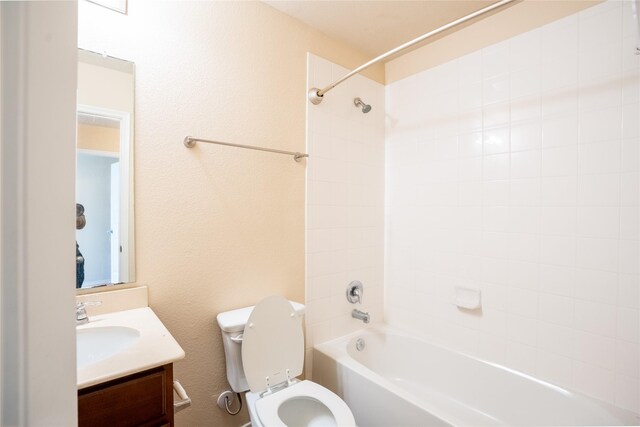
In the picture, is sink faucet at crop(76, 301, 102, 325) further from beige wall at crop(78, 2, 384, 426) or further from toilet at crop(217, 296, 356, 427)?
toilet at crop(217, 296, 356, 427)

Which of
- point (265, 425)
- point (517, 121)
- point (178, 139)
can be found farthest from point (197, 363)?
point (517, 121)

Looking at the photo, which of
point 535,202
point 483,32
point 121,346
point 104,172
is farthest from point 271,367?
point 483,32

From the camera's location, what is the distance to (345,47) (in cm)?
209

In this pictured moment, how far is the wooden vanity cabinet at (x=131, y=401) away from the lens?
80 cm

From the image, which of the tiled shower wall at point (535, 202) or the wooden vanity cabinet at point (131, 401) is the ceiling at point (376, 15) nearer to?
the tiled shower wall at point (535, 202)

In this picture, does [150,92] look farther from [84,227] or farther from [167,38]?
[84,227]

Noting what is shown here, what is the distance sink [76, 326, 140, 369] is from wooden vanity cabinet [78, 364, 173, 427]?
22 centimetres

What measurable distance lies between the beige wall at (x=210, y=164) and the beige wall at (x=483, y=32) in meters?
0.80

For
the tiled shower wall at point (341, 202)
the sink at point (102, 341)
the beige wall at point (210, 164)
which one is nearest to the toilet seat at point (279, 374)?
the beige wall at point (210, 164)

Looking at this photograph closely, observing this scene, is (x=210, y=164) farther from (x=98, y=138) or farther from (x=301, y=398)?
(x=301, y=398)

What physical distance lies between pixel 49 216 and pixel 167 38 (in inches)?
53.7

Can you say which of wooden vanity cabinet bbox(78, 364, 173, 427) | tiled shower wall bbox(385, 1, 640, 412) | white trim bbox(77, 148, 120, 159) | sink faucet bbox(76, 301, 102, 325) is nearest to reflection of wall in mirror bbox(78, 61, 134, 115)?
white trim bbox(77, 148, 120, 159)

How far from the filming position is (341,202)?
205 cm

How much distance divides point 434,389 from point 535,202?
4.32ft
